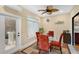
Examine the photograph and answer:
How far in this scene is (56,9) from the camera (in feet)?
8.94

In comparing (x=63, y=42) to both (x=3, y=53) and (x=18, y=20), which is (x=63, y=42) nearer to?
(x=18, y=20)

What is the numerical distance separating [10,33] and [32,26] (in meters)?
0.62

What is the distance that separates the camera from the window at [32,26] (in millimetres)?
2832

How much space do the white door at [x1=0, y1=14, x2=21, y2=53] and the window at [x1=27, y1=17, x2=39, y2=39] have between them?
0.94ft

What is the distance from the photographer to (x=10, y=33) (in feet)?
8.80

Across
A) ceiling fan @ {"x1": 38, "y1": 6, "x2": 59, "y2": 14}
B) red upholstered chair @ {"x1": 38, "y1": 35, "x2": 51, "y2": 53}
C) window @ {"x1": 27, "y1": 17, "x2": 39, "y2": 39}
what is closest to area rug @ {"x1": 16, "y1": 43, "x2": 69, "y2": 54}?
red upholstered chair @ {"x1": 38, "y1": 35, "x2": 51, "y2": 53}

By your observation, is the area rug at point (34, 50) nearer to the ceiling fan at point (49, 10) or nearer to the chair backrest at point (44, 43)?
the chair backrest at point (44, 43)

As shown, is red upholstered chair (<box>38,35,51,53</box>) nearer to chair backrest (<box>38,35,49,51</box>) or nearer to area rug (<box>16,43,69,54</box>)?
chair backrest (<box>38,35,49,51</box>)

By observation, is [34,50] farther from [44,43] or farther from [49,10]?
[49,10]

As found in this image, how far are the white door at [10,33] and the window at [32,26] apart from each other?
285 mm

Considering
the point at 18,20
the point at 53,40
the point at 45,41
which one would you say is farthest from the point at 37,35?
the point at 18,20

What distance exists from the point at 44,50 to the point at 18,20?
1.04m

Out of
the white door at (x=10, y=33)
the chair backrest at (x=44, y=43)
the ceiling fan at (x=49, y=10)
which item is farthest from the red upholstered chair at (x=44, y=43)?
the ceiling fan at (x=49, y=10)

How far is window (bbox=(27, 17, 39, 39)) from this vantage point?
2.83 m
